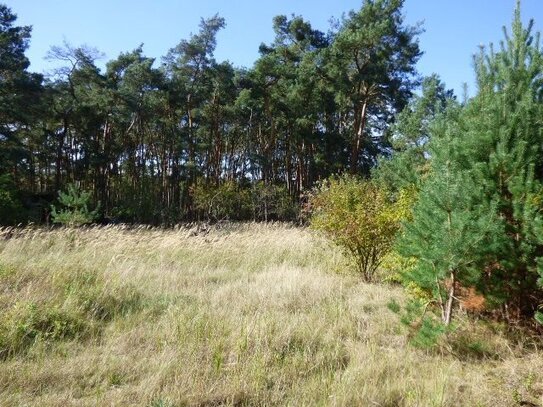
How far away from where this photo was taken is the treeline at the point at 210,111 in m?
24.9

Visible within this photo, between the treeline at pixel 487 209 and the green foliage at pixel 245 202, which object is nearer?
the treeline at pixel 487 209

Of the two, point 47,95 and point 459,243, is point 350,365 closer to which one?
point 459,243

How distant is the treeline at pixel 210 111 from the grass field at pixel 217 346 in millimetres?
16098

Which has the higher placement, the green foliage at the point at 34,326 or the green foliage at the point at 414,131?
the green foliage at the point at 414,131

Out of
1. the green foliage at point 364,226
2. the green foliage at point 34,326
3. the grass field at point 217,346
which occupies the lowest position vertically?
the grass field at point 217,346

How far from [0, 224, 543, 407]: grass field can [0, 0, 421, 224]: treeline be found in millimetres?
16098

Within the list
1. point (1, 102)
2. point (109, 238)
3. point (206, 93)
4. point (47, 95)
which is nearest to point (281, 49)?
point (206, 93)

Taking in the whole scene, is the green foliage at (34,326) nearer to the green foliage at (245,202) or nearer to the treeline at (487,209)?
the treeline at (487,209)

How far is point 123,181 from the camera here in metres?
38.0

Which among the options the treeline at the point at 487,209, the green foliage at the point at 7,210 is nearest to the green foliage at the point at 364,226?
the treeline at the point at 487,209

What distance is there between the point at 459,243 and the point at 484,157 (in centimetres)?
144

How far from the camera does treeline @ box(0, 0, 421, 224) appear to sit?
24894 mm

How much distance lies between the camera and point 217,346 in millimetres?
4418

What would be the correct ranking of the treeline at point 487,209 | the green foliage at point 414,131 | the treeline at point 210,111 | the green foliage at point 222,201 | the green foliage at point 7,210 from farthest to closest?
the green foliage at point 222,201, the treeline at point 210,111, the green foliage at point 7,210, the green foliage at point 414,131, the treeline at point 487,209
